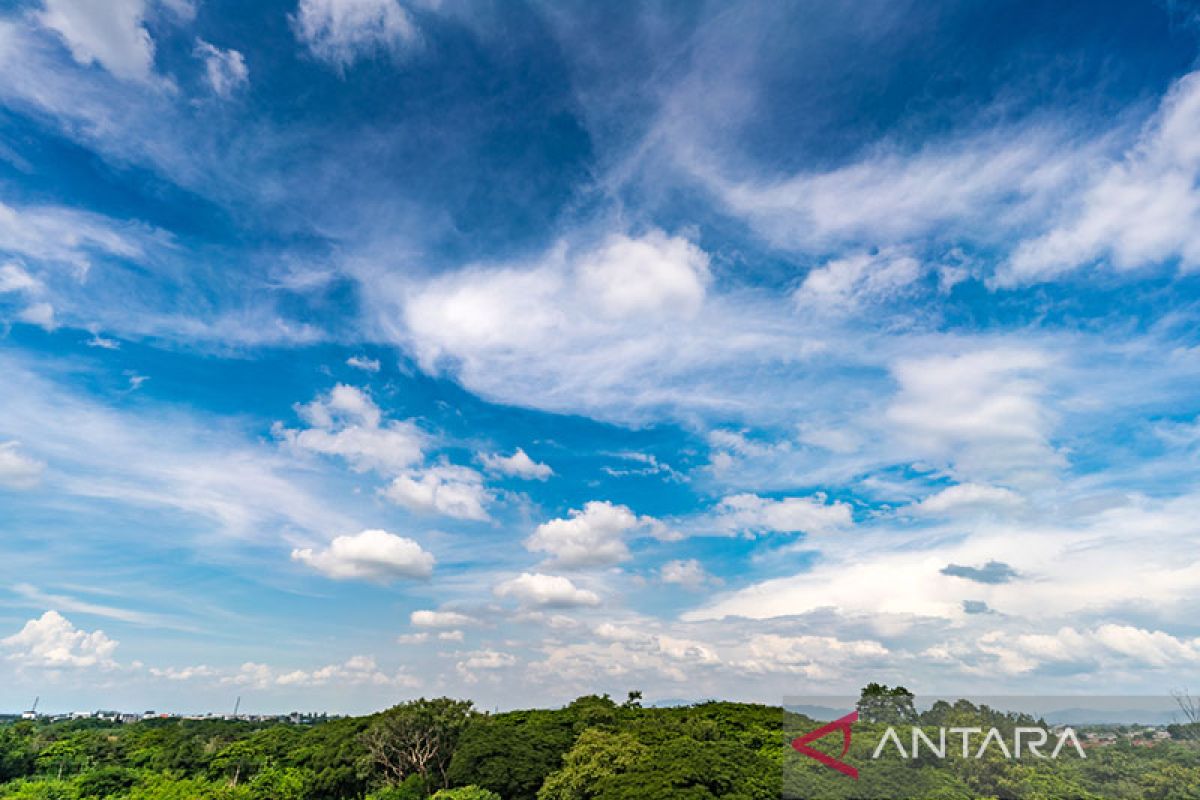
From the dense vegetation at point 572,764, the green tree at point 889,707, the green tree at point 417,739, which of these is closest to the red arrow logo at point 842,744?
the dense vegetation at point 572,764

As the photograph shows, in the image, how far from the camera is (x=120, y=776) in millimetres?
75688

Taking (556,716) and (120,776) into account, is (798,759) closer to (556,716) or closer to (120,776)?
(556,716)

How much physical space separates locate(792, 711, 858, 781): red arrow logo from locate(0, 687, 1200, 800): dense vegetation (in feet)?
2.98

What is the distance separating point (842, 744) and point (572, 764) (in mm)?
20084

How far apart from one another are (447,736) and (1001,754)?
5094cm

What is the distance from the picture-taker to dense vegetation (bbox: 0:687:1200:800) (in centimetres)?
4084

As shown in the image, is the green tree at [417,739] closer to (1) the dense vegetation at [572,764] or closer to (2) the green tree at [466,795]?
(1) the dense vegetation at [572,764]

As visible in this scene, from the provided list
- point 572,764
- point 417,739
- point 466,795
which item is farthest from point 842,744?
point 417,739

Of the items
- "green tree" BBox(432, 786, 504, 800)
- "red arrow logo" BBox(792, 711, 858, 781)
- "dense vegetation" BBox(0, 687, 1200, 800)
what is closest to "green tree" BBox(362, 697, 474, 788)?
"dense vegetation" BBox(0, 687, 1200, 800)

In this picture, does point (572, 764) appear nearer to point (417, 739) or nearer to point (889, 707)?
point (417, 739)

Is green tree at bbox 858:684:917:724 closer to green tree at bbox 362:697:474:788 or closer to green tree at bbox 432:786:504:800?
green tree at bbox 432:786:504:800

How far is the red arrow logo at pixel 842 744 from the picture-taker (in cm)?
4281

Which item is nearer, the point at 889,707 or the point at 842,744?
the point at 842,744

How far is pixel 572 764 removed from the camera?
5172 cm
